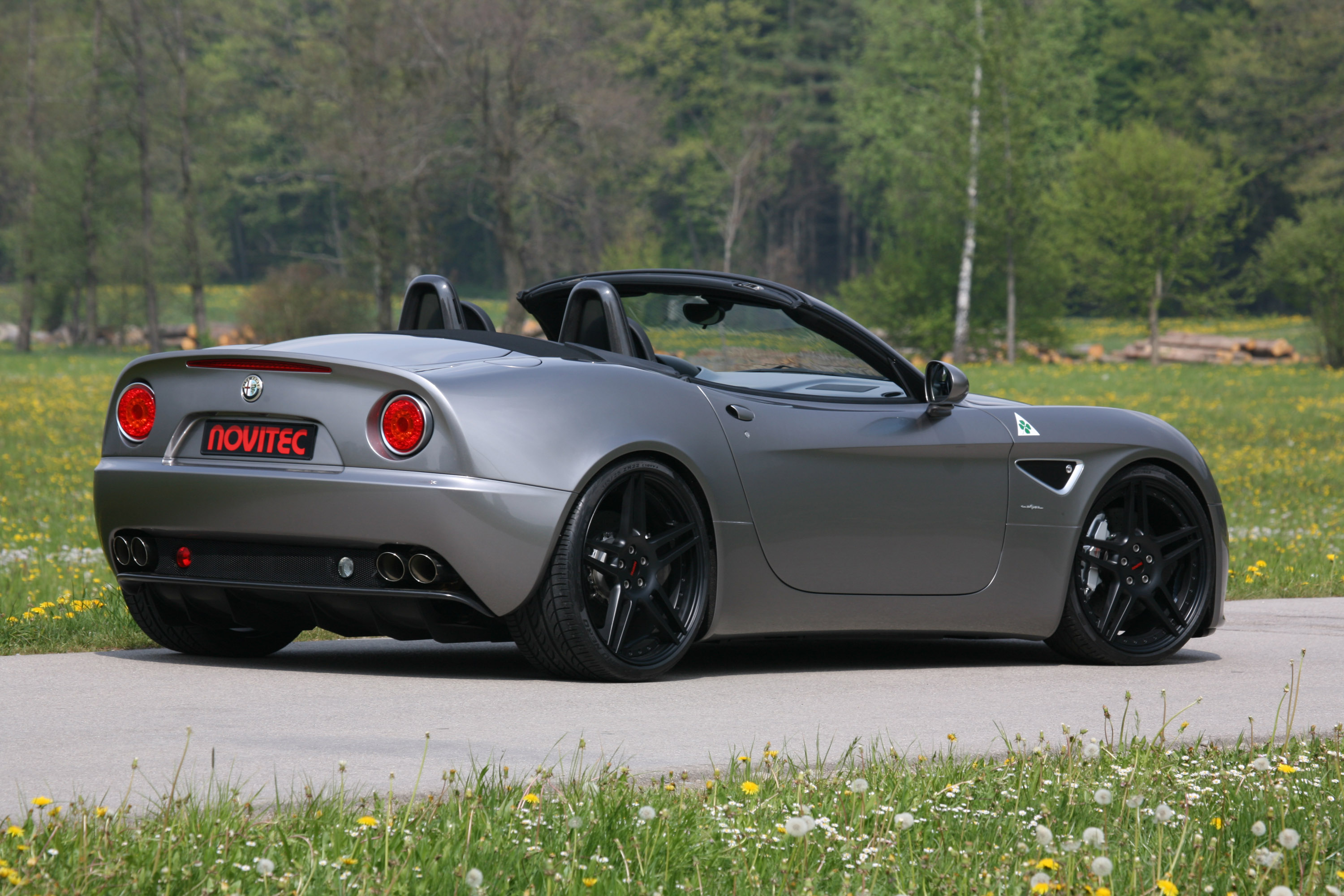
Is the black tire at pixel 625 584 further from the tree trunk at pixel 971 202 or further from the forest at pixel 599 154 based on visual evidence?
the tree trunk at pixel 971 202

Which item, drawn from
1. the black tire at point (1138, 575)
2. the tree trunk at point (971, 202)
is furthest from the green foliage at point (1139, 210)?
the black tire at point (1138, 575)

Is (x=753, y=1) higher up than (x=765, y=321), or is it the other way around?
(x=753, y=1)

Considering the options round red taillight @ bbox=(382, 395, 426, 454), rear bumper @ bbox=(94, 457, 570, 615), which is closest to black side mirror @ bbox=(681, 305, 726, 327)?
rear bumper @ bbox=(94, 457, 570, 615)

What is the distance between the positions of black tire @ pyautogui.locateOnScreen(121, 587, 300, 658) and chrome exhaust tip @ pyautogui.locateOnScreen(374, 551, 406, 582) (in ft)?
3.52

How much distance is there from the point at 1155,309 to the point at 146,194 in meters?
33.2

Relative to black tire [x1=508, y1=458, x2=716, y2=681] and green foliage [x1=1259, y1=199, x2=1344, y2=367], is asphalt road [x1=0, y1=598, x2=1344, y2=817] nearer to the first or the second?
black tire [x1=508, y1=458, x2=716, y2=681]

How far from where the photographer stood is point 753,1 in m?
89.8

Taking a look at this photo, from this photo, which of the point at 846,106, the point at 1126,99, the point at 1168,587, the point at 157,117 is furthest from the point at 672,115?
the point at 1168,587

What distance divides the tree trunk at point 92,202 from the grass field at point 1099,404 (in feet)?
65.9

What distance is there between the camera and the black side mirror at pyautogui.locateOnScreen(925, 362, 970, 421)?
5805mm

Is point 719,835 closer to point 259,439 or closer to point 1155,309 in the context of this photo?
point 259,439

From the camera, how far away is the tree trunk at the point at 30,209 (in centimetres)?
5578

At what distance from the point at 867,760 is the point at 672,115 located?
287 ft

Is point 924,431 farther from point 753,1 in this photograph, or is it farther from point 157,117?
point 753,1
